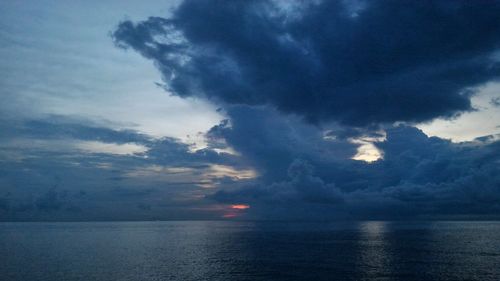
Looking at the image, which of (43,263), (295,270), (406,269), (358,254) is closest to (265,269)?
(295,270)

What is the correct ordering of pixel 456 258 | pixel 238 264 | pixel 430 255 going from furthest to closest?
pixel 430 255 → pixel 456 258 → pixel 238 264

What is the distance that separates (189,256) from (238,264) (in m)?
30.3

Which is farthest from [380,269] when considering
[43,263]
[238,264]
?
[43,263]

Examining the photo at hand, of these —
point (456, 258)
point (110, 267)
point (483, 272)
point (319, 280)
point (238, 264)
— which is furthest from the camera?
point (456, 258)

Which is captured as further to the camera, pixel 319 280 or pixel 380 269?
pixel 380 269

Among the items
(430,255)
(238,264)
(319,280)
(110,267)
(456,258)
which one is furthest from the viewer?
(430,255)

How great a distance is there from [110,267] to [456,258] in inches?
4300

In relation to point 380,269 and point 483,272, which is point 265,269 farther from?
point 483,272

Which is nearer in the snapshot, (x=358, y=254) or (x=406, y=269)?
(x=406, y=269)

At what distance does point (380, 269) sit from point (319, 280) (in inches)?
1033

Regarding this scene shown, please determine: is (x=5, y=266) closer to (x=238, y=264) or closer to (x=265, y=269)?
(x=238, y=264)

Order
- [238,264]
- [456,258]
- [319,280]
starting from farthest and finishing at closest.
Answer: [456,258] < [238,264] < [319,280]

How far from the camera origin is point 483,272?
96.0 m

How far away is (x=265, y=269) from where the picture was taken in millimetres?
99625
